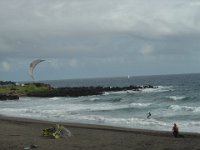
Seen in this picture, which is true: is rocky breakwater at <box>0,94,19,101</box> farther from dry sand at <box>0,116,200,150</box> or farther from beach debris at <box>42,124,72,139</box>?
beach debris at <box>42,124,72,139</box>

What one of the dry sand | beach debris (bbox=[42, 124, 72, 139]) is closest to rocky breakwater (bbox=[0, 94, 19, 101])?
the dry sand

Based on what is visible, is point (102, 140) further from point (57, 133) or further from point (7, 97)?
point (7, 97)

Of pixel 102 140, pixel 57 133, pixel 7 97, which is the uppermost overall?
pixel 7 97

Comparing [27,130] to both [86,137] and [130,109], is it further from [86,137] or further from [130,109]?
[130,109]

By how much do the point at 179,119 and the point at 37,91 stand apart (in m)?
50.9

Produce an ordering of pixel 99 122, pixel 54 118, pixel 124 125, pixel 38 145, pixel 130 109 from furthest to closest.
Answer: pixel 130 109 < pixel 54 118 < pixel 99 122 < pixel 124 125 < pixel 38 145

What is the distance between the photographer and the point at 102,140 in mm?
21109

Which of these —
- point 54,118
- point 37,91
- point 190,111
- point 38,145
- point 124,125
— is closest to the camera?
point 38,145

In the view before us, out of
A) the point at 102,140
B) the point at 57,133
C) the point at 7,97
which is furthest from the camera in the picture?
the point at 7,97

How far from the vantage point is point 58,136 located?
70.2 ft

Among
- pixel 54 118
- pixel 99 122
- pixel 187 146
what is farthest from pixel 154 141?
pixel 54 118

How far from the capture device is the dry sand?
18594 millimetres

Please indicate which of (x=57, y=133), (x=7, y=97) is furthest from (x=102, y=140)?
(x=7, y=97)

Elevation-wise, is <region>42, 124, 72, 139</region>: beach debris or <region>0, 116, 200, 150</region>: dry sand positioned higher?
<region>42, 124, 72, 139</region>: beach debris
